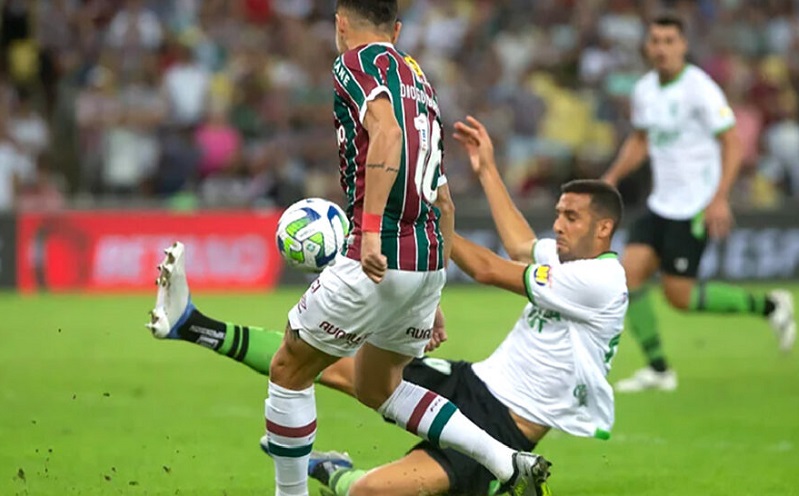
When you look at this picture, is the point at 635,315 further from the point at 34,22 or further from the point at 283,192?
the point at 34,22

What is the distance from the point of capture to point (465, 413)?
6.60 meters

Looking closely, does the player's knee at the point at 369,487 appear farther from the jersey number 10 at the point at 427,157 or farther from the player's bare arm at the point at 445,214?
the jersey number 10 at the point at 427,157

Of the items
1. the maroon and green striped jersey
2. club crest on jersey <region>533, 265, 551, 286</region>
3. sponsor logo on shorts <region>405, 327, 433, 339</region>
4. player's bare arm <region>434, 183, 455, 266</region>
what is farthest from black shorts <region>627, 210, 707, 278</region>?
the maroon and green striped jersey

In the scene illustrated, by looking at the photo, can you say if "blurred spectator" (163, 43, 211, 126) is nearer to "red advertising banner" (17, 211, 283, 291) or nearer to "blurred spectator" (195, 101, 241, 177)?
"blurred spectator" (195, 101, 241, 177)

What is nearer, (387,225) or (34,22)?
(387,225)

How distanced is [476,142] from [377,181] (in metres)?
1.55

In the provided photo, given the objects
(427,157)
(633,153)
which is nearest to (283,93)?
(633,153)

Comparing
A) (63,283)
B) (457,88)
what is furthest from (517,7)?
(63,283)

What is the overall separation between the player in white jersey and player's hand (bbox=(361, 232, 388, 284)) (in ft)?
17.4

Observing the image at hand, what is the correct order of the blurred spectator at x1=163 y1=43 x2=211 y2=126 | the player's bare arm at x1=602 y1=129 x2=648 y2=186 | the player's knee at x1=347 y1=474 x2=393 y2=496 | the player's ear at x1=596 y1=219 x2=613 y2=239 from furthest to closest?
the blurred spectator at x1=163 y1=43 x2=211 y2=126, the player's bare arm at x1=602 y1=129 x2=648 y2=186, the player's ear at x1=596 y1=219 x2=613 y2=239, the player's knee at x1=347 y1=474 x2=393 y2=496

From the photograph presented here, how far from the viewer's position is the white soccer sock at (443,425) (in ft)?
19.7

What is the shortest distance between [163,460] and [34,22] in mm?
12710

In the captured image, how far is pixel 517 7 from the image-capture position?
70.2 feet

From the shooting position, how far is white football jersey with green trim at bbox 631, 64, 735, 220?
1079 cm
